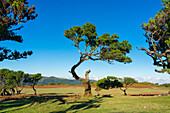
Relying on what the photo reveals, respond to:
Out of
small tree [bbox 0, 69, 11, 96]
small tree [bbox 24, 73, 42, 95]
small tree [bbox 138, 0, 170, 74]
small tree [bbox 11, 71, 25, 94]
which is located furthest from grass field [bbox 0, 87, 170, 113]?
small tree [bbox 24, 73, 42, 95]

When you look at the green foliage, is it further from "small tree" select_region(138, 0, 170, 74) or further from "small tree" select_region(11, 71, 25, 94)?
"small tree" select_region(11, 71, 25, 94)

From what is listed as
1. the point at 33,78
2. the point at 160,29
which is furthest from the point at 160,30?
the point at 33,78

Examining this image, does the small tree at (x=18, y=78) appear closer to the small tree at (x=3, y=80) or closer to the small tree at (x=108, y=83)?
the small tree at (x=3, y=80)

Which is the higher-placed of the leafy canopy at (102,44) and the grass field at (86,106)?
the leafy canopy at (102,44)

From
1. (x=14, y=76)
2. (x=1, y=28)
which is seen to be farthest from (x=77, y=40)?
(x=14, y=76)

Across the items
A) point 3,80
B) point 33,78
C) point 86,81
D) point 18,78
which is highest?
point 18,78

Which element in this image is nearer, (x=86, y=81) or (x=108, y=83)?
(x=86, y=81)

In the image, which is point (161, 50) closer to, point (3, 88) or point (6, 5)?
point (6, 5)

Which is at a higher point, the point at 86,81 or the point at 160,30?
the point at 160,30

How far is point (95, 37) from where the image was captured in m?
29.7

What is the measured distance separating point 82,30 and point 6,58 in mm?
16182

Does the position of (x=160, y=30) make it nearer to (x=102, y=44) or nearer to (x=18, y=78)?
(x=102, y=44)

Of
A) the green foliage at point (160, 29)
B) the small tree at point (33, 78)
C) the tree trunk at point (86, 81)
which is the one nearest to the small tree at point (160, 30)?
the green foliage at point (160, 29)

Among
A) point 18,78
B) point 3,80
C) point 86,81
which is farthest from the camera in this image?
point 18,78
